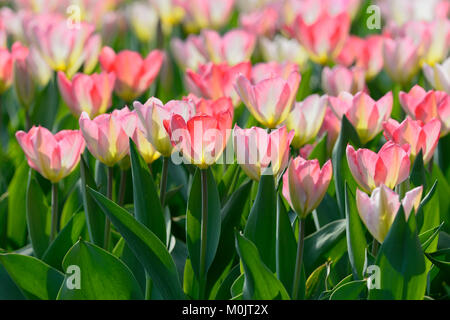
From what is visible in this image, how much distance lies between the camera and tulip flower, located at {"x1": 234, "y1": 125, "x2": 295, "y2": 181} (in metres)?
1.25

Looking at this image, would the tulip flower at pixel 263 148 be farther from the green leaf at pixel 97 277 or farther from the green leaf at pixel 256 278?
the green leaf at pixel 97 277

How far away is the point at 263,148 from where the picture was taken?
1.27 metres

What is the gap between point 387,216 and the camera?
115cm

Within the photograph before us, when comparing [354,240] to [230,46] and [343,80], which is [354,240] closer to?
[343,80]

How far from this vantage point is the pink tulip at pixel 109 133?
1.34 meters

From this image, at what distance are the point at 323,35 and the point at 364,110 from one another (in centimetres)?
64

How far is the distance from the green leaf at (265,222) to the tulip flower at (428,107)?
430 millimetres

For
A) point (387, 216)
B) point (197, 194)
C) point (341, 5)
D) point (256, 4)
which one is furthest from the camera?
point (256, 4)

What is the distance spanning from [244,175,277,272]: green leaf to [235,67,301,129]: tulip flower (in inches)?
8.9

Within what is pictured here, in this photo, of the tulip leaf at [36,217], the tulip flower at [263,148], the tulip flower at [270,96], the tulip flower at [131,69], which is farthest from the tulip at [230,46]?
the tulip flower at [263,148]

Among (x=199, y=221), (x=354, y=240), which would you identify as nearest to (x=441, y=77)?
(x=354, y=240)

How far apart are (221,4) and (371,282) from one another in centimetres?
182

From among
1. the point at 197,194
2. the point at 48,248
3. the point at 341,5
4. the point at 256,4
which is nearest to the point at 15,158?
the point at 48,248
